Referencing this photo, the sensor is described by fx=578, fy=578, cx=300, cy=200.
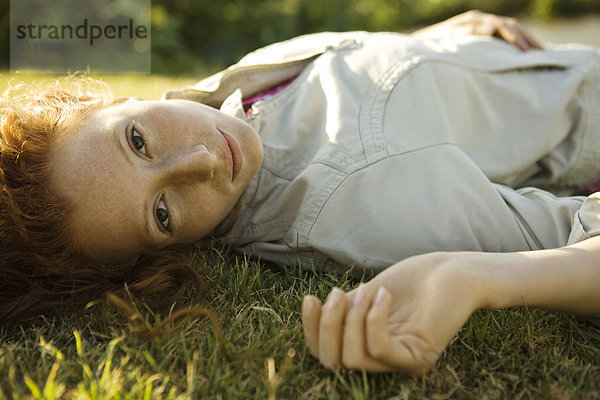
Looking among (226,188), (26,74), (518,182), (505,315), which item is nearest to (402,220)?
(505,315)

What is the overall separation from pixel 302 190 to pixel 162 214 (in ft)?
1.69

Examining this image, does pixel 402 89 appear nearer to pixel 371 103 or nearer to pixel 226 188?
pixel 371 103

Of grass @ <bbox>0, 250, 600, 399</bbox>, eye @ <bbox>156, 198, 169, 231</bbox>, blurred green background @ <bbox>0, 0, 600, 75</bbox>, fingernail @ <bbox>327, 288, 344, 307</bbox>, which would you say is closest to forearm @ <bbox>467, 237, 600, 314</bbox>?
grass @ <bbox>0, 250, 600, 399</bbox>

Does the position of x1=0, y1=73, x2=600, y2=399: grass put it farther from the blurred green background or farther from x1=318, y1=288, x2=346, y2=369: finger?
the blurred green background

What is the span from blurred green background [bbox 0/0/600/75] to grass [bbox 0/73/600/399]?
5.91 meters

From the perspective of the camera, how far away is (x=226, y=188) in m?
2.12

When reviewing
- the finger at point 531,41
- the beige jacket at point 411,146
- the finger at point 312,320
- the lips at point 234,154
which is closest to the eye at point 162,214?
the lips at point 234,154

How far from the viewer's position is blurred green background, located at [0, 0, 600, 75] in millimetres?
7754

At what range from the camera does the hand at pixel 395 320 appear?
1.37 m

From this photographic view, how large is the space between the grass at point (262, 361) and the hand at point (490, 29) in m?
1.76

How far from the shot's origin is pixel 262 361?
1.55 metres

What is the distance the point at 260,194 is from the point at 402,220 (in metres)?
0.65

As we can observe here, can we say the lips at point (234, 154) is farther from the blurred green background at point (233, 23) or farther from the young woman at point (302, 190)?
the blurred green background at point (233, 23)

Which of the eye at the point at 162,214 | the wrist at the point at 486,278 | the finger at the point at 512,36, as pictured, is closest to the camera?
the wrist at the point at 486,278
